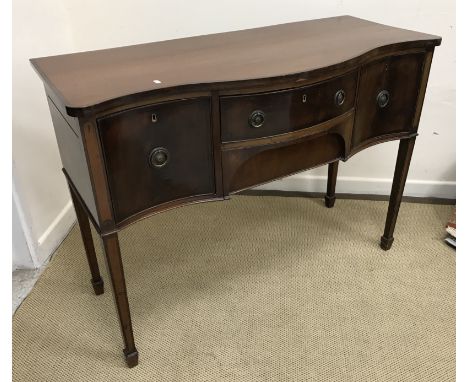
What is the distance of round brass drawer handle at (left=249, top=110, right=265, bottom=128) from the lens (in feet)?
3.63

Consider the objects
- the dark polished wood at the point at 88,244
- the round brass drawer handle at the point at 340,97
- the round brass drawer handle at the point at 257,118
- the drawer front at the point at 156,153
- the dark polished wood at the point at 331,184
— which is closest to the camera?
the drawer front at the point at 156,153

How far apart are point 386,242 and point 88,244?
113 cm

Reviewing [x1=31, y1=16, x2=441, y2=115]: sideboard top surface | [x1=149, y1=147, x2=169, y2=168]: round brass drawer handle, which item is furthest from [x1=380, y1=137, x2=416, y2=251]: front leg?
[x1=149, y1=147, x2=169, y2=168]: round brass drawer handle

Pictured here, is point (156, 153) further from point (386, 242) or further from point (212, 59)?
point (386, 242)

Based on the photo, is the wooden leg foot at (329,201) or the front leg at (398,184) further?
the wooden leg foot at (329,201)

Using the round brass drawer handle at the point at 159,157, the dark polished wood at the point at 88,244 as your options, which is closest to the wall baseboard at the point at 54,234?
the dark polished wood at the point at 88,244

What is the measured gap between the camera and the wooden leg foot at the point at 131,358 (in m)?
1.33

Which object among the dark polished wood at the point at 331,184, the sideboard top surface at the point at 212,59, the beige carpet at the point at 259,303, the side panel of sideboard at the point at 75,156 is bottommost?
the beige carpet at the point at 259,303

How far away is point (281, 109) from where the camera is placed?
3.71 feet

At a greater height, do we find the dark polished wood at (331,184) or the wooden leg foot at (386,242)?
the dark polished wood at (331,184)

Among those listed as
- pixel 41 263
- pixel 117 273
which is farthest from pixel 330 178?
pixel 41 263

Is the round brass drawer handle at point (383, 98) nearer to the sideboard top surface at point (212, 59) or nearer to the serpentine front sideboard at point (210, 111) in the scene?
the serpentine front sideboard at point (210, 111)

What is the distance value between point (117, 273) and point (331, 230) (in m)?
1.04

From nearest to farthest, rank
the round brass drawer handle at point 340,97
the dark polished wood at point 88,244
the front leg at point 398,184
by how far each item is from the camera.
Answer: the round brass drawer handle at point 340,97, the dark polished wood at point 88,244, the front leg at point 398,184
